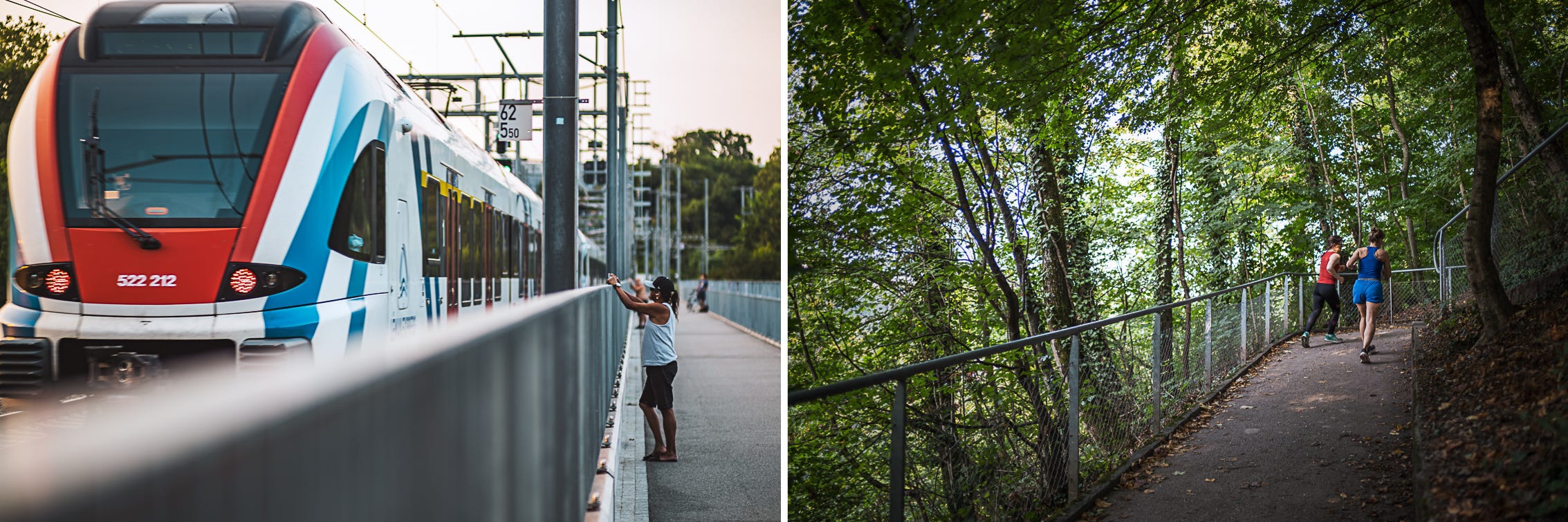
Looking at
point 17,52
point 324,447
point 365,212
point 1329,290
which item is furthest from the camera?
point 17,52

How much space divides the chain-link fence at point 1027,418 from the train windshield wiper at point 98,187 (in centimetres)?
409

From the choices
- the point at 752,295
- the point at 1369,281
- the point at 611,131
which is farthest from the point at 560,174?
the point at 752,295

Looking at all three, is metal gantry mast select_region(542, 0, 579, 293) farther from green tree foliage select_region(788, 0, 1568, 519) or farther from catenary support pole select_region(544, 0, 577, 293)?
green tree foliage select_region(788, 0, 1568, 519)

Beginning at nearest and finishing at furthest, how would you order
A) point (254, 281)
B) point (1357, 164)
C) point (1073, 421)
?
point (1357, 164)
point (1073, 421)
point (254, 281)

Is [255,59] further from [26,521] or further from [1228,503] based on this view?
[26,521]

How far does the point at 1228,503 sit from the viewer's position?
466 centimetres

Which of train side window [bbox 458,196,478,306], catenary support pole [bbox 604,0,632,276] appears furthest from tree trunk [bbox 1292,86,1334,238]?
catenary support pole [bbox 604,0,632,276]

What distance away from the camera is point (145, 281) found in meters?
6.36

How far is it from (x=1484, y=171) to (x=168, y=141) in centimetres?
698

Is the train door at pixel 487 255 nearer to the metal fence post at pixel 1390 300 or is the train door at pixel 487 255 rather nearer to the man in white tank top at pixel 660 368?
the man in white tank top at pixel 660 368

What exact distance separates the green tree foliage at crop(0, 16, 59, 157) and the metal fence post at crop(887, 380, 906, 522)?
943 centimetres

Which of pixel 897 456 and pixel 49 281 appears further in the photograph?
pixel 49 281

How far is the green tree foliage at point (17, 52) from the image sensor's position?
9883mm

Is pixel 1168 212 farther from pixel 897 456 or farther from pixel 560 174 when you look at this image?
pixel 560 174
